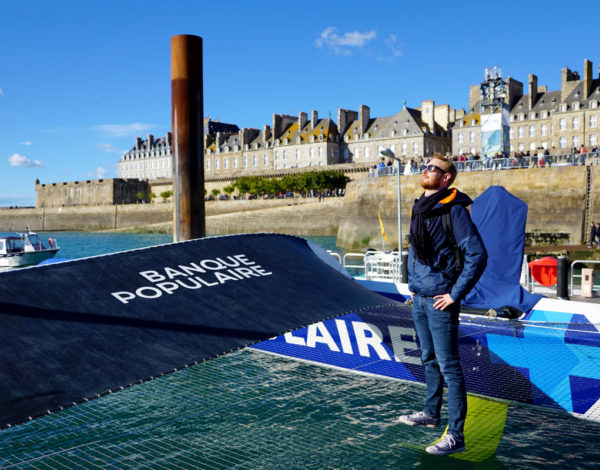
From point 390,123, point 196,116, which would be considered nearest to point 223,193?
point 390,123

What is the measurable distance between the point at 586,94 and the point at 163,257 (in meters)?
70.7

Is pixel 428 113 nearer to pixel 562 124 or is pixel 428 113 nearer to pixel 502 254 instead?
pixel 562 124

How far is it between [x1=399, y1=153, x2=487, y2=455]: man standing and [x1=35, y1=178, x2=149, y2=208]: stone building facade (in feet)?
278

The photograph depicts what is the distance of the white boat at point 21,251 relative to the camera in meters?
27.3

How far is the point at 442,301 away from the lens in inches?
157

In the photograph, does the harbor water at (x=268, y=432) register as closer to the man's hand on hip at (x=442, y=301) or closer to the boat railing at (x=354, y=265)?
the man's hand on hip at (x=442, y=301)

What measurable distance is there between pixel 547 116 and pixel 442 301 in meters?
73.8

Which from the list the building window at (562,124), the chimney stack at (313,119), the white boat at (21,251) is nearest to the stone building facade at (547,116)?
the building window at (562,124)


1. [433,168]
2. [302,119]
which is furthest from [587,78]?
[433,168]

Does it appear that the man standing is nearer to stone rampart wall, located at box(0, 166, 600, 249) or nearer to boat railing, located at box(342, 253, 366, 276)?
boat railing, located at box(342, 253, 366, 276)

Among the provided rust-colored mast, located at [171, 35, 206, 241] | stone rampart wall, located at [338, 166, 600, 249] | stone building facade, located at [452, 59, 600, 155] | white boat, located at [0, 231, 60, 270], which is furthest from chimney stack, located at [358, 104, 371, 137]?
rust-colored mast, located at [171, 35, 206, 241]

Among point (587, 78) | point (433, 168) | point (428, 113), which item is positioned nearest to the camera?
point (433, 168)

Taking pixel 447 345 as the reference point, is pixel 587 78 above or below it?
above

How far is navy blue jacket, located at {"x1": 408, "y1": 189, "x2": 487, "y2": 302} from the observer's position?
3.89 m
